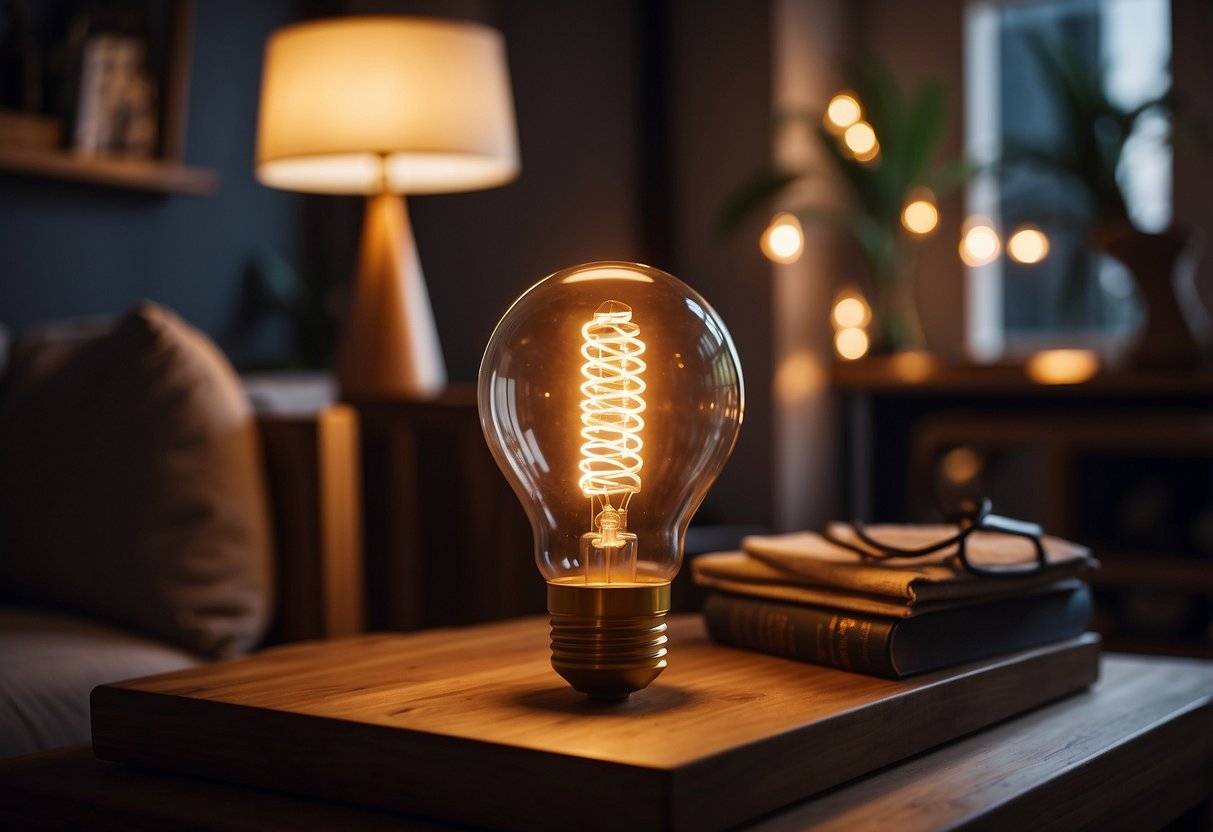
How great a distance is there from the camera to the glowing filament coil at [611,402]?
89 centimetres

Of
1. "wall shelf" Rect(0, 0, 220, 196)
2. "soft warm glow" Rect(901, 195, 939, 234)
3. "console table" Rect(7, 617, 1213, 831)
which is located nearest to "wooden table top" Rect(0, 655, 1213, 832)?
"console table" Rect(7, 617, 1213, 831)

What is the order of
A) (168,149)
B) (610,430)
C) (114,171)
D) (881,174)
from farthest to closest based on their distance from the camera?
(881,174)
(168,149)
(114,171)
(610,430)

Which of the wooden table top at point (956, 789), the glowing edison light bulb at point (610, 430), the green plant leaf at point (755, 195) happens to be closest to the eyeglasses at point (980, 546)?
the wooden table top at point (956, 789)

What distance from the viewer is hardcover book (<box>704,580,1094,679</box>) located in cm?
96

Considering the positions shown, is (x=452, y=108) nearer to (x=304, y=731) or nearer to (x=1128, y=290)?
(x=304, y=731)

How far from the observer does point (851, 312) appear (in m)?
3.63

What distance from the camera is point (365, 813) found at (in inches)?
31.5

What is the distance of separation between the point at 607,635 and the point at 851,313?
291 centimetres

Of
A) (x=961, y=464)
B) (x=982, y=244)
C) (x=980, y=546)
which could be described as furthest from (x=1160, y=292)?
(x=980, y=546)

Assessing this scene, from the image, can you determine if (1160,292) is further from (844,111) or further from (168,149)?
(168,149)

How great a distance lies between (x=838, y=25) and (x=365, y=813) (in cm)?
352

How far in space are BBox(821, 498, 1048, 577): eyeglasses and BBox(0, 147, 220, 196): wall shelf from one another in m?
2.11

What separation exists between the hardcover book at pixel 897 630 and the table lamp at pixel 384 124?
1.14 meters

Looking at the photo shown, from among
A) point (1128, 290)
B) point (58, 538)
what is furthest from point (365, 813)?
point (1128, 290)
